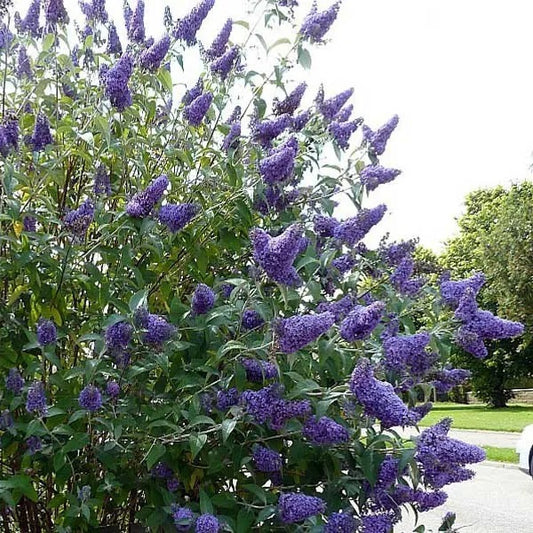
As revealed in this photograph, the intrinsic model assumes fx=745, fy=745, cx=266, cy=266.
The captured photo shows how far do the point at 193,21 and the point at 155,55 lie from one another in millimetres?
251

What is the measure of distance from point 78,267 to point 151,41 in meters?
0.89

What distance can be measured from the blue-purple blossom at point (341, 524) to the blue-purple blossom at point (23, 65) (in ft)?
5.67

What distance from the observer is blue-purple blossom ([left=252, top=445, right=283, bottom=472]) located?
6.42 ft

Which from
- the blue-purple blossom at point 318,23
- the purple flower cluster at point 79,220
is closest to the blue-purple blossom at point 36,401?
the purple flower cluster at point 79,220

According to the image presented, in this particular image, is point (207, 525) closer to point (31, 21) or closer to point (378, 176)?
point (378, 176)

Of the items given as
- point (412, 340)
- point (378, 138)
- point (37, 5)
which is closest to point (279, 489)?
point (412, 340)

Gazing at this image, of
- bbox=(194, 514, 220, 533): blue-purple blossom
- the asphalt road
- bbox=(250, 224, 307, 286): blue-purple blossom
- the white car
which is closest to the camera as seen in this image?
bbox=(250, 224, 307, 286): blue-purple blossom

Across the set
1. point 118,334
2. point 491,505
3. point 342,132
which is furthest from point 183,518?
point 491,505

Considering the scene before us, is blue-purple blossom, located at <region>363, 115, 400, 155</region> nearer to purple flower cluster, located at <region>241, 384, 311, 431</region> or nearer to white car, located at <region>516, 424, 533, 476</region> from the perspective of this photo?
purple flower cluster, located at <region>241, 384, 311, 431</region>

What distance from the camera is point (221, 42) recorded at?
263 cm

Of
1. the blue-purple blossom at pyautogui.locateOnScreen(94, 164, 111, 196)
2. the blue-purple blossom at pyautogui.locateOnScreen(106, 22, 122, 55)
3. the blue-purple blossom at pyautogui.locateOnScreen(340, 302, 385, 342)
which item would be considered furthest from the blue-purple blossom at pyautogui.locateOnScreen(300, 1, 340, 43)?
the blue-purple blossom at pyautogui.locateOnScreen(340, 302, 385, 342)

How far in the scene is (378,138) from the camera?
2582mm

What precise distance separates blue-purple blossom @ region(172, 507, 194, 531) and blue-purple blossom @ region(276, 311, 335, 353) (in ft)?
1.72

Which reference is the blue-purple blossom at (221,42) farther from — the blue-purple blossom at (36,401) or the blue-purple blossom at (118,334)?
the blue-purple blossom at (36,401)
